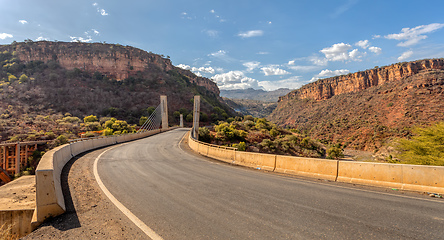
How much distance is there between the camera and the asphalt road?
11.5 feet

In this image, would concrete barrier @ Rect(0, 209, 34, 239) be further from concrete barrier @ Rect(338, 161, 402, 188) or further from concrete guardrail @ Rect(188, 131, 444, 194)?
concrete barrier @ Rect(338, 161, 402, 188)

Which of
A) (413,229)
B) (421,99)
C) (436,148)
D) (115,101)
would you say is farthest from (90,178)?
(421,99)

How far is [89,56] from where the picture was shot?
3620 inches

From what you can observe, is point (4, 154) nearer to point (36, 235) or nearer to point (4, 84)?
point (36, 235)

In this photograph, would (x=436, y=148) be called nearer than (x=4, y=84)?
Yes

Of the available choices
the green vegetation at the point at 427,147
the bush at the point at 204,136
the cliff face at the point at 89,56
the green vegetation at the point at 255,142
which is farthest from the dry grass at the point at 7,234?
the cliff face at the point at 89,56

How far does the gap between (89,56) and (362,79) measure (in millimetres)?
142926

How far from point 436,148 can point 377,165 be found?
37.6 ft

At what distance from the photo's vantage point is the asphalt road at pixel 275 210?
3.52 m

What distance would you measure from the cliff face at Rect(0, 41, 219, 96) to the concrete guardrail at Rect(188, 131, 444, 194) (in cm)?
9875

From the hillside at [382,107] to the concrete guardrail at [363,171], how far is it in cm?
5287

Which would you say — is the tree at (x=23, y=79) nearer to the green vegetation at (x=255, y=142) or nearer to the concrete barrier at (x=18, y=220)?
the green vegetation at (x=255, y=142)

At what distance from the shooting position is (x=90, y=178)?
296 inches

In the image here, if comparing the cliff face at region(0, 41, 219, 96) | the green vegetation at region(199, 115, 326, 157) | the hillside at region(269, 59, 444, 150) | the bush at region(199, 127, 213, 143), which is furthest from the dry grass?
the cliff face at region(0, 41, 219, 96)
